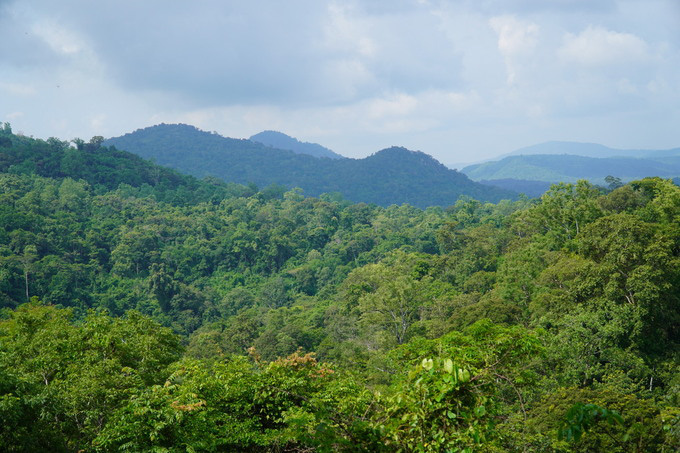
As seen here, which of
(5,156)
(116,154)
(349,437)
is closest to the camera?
(349,437)

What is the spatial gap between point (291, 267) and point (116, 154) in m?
35.6

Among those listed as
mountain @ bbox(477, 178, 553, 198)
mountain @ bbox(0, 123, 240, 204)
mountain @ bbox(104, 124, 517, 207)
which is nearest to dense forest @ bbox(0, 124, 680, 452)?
mountain @ bbox(0, 123, 240, 204)

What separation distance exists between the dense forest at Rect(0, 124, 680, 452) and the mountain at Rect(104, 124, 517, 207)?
72528mm

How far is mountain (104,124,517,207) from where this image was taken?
437 ft

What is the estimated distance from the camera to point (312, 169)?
152 m

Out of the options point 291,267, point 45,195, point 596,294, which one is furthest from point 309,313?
point 45,195

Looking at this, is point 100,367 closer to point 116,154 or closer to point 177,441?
point 177,441

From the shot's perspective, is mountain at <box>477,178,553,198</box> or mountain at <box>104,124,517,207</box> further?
mountain at <box>477,178,553,198</box>

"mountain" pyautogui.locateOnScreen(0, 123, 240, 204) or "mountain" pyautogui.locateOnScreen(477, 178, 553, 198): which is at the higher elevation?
"mountain" pyautogui.locateOnScreen(0, 123, 240, 204)

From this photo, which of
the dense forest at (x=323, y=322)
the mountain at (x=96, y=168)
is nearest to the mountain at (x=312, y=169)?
the mountain at (x=96, y=168)

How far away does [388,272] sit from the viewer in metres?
26.3

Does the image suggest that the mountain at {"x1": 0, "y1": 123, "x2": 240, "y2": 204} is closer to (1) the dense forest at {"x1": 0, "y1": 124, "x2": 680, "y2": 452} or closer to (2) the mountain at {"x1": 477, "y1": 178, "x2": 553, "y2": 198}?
(1) the dense forest at {"x1": 0, "y1": 124, "x2": 680, "y2": 452}

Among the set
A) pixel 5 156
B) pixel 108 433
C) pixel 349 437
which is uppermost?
pixel 5 156

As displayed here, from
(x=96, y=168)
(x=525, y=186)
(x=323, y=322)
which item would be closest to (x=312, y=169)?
(x=525, y=186)
